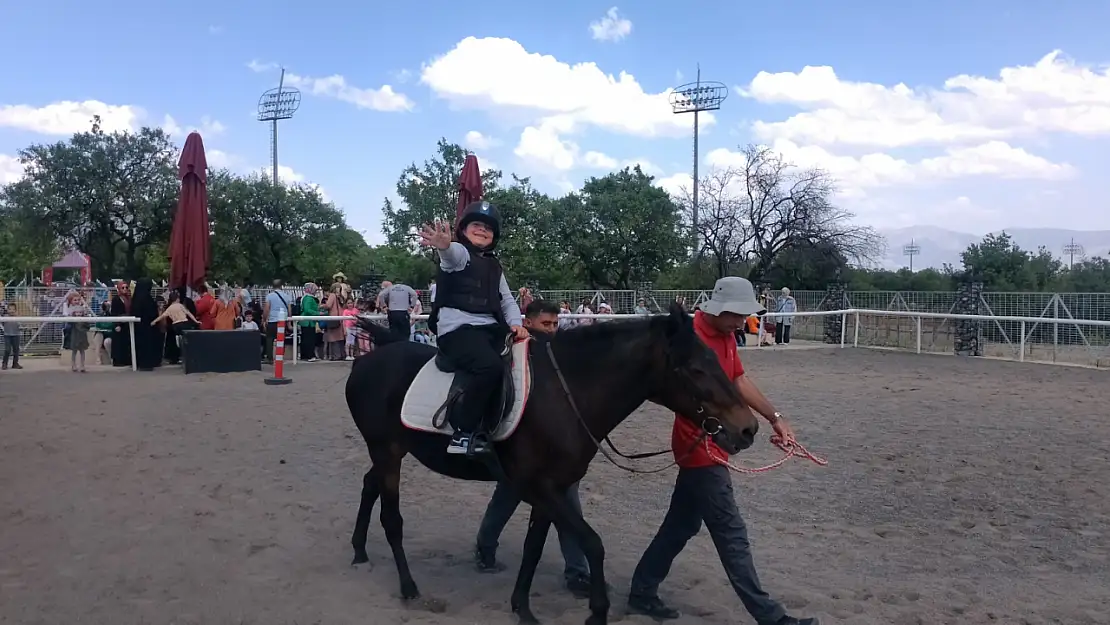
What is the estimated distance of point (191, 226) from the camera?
15.4 m

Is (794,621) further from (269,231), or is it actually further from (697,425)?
(269,231)

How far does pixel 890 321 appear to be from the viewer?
22562 mm

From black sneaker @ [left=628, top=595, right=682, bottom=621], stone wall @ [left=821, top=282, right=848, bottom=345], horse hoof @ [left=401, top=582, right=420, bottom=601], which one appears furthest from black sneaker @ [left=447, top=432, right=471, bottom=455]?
stone wall @ [left=821, top=282, right=848, bottom=345]

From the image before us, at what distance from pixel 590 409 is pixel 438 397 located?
100 cm

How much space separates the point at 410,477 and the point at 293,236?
39115 millimetres

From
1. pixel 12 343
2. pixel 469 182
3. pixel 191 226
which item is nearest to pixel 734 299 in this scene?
pixel 469 182

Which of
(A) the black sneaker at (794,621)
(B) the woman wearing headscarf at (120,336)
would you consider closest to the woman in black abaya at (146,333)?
(B) the woman wearing headscarf at (120,336)

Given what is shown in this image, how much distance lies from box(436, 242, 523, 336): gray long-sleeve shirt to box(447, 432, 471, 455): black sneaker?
66 cm

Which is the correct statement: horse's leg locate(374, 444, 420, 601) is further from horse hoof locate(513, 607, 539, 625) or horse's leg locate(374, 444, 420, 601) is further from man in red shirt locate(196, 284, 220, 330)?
man in red shirt locate(196, 284, 220, 330)

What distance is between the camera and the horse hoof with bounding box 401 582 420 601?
502cm

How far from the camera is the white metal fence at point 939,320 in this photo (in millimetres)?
19141

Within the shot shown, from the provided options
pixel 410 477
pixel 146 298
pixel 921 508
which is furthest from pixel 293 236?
pixel 921 508

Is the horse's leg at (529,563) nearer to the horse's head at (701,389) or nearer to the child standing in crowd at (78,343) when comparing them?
the horse's head at (701,389)

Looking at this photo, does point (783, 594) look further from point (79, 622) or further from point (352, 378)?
point (79, 622)
